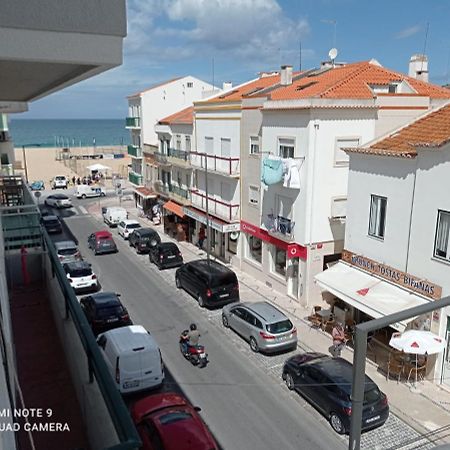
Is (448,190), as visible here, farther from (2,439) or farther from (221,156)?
(221,156)

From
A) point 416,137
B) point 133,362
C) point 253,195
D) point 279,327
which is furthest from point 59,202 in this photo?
point 416,137

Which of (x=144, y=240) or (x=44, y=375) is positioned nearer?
(x=44, y=375)

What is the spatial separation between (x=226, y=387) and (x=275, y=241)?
10.0 meters

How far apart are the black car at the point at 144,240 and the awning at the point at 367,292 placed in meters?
15.8

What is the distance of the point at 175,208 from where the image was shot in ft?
Answer: 117

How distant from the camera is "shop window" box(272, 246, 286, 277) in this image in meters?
24.3

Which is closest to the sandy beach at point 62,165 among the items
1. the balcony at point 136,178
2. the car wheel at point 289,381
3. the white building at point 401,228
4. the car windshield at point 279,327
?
the balcony at point 136,178

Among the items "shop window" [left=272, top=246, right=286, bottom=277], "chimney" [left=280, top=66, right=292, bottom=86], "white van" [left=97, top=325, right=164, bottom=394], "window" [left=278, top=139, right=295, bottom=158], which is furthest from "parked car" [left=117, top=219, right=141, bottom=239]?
"white van" [left=97, top=325, right=164, bottom=394]

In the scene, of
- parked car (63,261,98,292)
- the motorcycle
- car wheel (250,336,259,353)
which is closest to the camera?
the motorcycle

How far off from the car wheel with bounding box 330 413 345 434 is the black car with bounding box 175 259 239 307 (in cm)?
957

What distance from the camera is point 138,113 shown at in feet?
147

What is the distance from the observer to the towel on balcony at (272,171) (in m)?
21.7

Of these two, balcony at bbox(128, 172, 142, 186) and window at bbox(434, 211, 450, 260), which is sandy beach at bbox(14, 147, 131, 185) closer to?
balcony at bbox(128, 172, 142, 186)

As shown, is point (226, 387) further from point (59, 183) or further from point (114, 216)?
point (59, 183)
